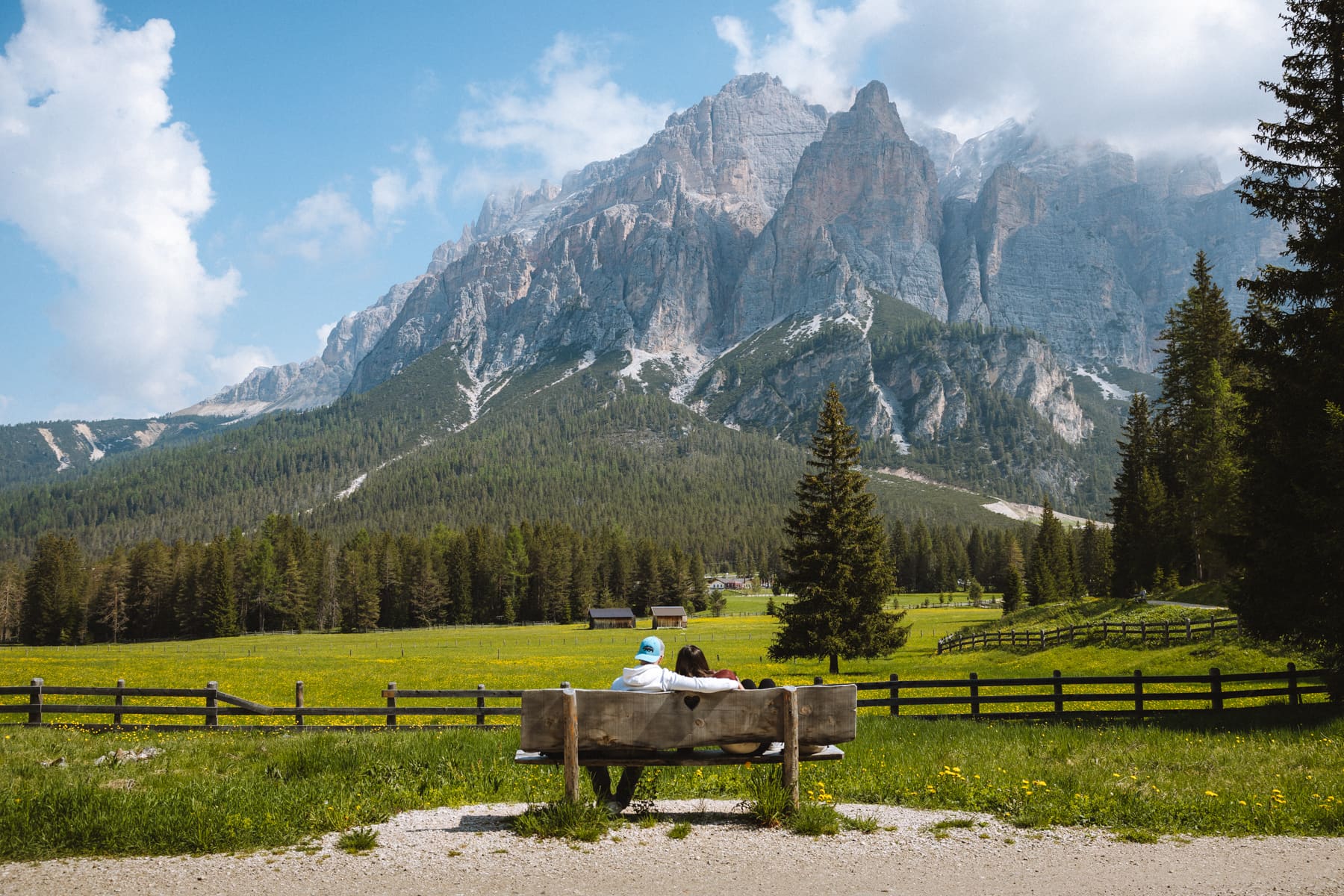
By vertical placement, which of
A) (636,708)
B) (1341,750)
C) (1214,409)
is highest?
(1214,409)

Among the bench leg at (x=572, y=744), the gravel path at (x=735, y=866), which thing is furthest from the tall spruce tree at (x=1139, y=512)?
the bench leg at (x=572, y=744)

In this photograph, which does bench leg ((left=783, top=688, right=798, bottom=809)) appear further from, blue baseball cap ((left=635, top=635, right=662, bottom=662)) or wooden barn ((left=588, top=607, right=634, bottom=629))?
wooden barn ((left=588, top=607, right=634, bottom=629))

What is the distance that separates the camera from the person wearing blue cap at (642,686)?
872cm

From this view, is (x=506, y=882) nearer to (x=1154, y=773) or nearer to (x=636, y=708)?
(x=636, y=708)

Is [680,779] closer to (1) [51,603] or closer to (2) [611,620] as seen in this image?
(2) [611,620]

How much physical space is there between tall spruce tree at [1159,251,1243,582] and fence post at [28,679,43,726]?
43954mm

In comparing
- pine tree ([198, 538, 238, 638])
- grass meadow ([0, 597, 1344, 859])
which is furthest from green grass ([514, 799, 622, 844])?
pine tree ([198, 538, 238, 638])

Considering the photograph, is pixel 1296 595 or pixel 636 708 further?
pixel 1296 595

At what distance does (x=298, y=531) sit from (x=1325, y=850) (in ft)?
430

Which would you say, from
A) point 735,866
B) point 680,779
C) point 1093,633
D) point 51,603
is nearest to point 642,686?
point 735,866

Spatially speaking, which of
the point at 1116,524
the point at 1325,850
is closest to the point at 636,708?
the point at 1325,850

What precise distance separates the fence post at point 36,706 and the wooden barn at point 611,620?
8831cm

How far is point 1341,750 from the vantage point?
12.2 meters

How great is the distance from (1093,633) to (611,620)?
7419 cm
